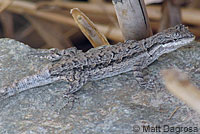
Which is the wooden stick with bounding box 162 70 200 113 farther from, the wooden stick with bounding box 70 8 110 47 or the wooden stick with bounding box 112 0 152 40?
the wooden stick with bounding box 70 8 110 47

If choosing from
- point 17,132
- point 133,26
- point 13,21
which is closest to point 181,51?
point 133,26

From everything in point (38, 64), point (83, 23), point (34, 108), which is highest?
point (83, 23)

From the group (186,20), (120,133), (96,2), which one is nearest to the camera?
(120,133)

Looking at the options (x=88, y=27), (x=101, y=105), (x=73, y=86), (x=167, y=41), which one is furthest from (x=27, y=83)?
(x=167, y=41)

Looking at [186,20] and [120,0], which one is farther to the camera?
[186,20]

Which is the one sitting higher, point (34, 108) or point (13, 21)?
point (13, 21)

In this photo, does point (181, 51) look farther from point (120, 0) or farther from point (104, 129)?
point (104, 129)
